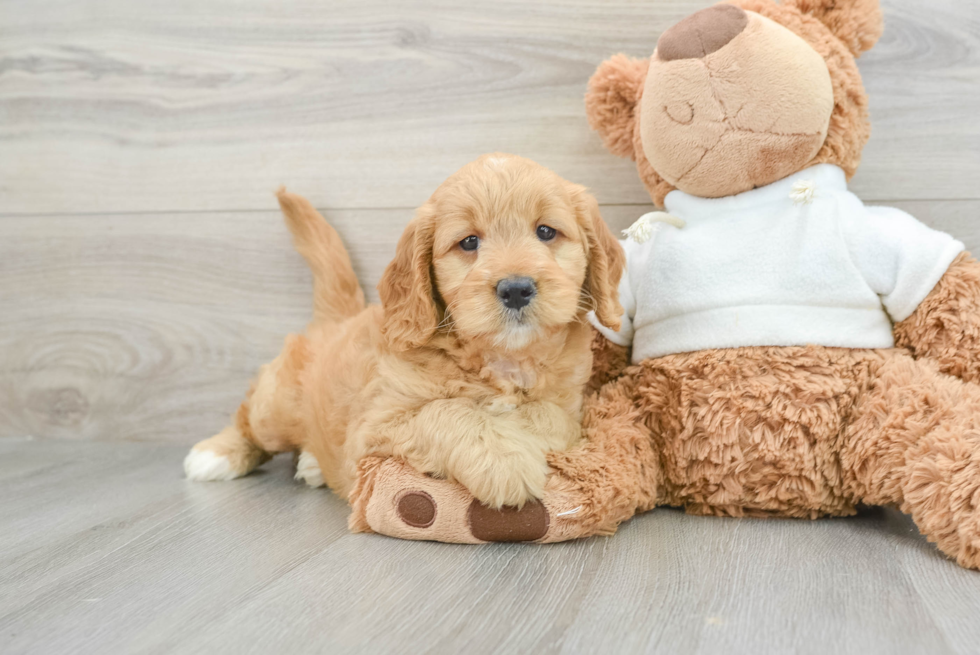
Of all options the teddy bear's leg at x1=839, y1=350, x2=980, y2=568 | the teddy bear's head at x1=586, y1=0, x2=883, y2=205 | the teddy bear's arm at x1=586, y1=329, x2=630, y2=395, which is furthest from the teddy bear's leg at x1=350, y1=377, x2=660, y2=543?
the teddy bear's head at x1=586, y1=0, x2=883, y2=205

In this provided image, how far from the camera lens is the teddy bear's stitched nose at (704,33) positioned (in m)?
1.35

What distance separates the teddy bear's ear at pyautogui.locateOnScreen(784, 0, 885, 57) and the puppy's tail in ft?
3.93

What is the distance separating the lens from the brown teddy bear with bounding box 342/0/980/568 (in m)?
1.28

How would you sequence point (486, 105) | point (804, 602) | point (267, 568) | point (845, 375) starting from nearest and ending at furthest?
point (804, 602) → point (267, 568) → point (845, 375) → point (486, 105)

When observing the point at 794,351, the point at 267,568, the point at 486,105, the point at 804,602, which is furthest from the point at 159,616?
the point at 486,105

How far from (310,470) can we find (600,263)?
0.89m

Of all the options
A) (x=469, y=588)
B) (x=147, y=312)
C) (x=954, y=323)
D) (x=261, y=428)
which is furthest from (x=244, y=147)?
(x=954, y=323)

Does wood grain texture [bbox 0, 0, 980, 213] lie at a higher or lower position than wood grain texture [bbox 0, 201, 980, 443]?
higher

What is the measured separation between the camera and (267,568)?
1220 millimetres

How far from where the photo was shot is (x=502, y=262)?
1195mm

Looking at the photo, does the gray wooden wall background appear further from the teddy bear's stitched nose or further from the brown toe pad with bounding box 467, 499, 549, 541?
the brown toe pad with bounding box 467, 499, 549, 541

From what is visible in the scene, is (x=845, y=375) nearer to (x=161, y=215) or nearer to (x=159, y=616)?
(x=159, y=616)

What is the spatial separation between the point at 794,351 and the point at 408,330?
28.7 inches

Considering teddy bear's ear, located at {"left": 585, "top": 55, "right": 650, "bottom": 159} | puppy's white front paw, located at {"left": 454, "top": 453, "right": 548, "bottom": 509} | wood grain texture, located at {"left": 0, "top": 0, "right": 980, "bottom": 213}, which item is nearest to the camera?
puppy's white front paw, located at {"left": 454, "top": 453, "right": 548, "bottom": 509}
